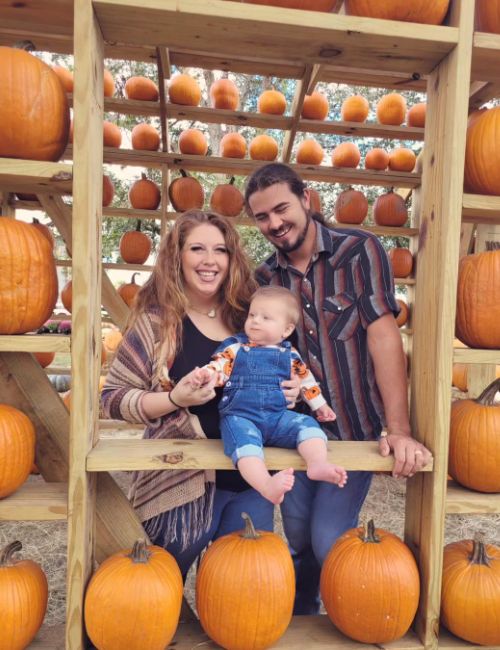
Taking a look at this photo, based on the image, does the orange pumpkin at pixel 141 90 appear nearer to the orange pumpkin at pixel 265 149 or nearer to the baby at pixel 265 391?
the orange pumpkin at pixel 265 149

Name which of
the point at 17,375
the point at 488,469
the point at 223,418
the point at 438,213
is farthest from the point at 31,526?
the point at 438,213

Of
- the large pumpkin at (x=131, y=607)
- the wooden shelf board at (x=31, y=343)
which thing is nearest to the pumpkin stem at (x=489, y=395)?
the large pumpkin at (x=131, y=607)

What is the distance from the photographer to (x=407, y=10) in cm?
169

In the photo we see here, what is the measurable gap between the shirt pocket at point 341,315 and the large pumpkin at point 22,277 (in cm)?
109

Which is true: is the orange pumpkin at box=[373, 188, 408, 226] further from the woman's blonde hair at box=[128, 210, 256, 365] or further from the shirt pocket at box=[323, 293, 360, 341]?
the woman's blonde hair at box=[128, 210, 256, 365]

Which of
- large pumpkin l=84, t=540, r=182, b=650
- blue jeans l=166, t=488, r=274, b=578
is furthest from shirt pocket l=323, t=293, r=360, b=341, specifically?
large pumpkin l=84, t=540, r=182, b=650

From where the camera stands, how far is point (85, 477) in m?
1.64

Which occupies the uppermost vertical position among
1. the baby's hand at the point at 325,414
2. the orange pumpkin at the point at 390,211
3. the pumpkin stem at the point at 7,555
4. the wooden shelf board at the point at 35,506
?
the orange pumpkin at the point at 390,211

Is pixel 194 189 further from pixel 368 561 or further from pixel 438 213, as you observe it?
pixel 368 561

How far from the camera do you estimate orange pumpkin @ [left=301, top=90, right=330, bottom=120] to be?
214 inches

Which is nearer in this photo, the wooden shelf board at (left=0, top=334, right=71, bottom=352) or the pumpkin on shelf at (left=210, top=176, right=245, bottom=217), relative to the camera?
the wooden shelf board at (left=0, top=334, right=71, bottom=352)

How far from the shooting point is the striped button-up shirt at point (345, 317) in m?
2.15

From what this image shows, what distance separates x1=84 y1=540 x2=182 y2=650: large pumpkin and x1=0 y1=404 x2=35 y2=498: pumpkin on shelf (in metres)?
0.42

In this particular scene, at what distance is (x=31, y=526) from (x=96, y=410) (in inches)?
104
